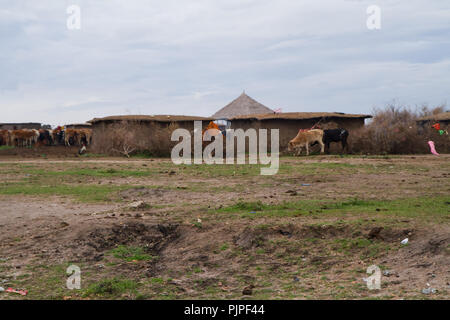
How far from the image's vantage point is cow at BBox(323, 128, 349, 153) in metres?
24.2

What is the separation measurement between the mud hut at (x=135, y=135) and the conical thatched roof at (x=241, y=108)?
9836 millimetres

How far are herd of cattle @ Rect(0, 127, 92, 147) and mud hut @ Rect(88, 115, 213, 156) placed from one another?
4788mm

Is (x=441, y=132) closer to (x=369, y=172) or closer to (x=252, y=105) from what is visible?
(x=369, y=172)

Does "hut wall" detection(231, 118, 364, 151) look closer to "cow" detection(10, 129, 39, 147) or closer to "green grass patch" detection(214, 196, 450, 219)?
"cow" detection(10, 129, 39, 147)

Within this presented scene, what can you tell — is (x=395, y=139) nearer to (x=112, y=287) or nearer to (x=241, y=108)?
(x=241, y=108)

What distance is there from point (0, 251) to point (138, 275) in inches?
81.9

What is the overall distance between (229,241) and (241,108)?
31528 mm

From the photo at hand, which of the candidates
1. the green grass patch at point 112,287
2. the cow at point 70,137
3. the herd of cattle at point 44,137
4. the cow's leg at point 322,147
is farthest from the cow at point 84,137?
the green grass patch at point 112,287

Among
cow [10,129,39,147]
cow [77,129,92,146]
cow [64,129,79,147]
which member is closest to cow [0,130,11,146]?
cow [10,129,39,147]

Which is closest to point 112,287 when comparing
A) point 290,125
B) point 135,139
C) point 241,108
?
point 135,139

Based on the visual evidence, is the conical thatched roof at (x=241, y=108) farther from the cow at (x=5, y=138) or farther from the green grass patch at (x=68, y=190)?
the green grass patch at (x=68, y=190)

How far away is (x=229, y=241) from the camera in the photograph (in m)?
7.34

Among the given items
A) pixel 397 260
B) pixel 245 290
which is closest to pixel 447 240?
pixel 397 260
